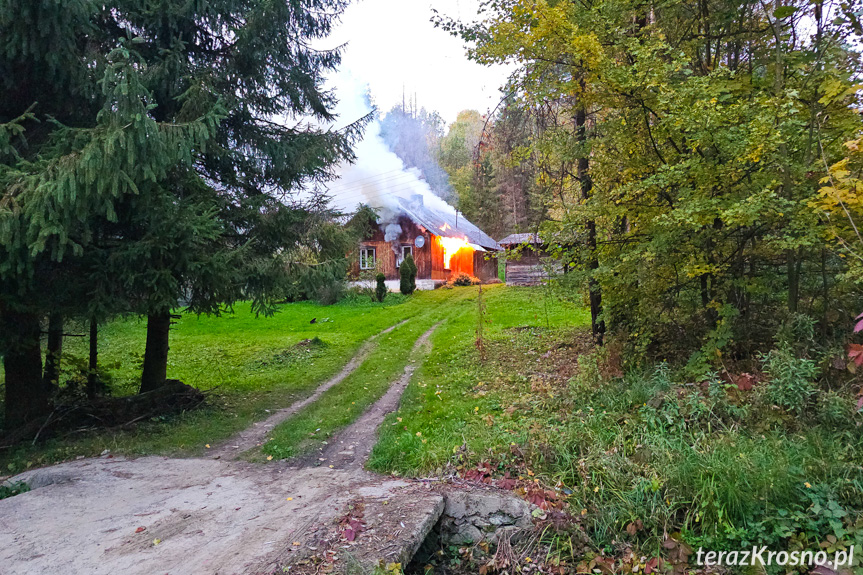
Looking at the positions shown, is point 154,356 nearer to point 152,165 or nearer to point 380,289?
point 152,165

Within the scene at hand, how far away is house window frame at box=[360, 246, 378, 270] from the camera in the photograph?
28706 mm

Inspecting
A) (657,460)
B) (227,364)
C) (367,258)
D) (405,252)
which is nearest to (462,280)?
(405,252)

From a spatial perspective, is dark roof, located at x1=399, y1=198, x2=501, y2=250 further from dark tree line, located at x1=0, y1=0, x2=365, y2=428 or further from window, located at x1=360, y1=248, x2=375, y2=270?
dark tree line, located at x1=0, y1=0, x2=365, y2=428

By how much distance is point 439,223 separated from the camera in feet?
103

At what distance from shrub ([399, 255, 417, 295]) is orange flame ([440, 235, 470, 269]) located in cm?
291

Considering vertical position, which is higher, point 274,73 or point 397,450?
point 274,73

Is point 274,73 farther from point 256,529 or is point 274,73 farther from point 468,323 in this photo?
point 468,323

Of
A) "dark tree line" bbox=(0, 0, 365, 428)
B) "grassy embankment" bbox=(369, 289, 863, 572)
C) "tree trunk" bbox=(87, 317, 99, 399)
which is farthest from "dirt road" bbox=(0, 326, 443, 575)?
"tree trunk" bbox=(87, 317, 99, 399)

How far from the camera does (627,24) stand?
8.03 m

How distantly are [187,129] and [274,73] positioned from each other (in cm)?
332

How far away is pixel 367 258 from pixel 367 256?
21 cm

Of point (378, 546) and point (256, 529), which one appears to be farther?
point (256, 529)

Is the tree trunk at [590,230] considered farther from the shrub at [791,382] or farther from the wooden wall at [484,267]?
the wooden wall at [484,267]

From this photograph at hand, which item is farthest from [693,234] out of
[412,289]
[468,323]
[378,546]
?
[412,289]
